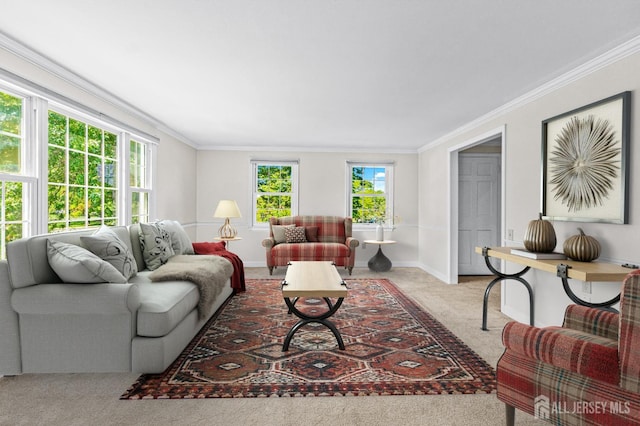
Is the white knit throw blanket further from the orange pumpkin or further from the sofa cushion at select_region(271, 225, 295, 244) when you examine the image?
the orange pumpkin

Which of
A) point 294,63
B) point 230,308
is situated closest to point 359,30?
point 294,63

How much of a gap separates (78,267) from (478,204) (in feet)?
19.3

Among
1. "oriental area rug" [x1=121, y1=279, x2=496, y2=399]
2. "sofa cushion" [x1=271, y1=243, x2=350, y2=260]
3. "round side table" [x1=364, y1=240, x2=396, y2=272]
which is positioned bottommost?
"oriental area rug" [x1=121, y1=279, x2=496, y2=399]

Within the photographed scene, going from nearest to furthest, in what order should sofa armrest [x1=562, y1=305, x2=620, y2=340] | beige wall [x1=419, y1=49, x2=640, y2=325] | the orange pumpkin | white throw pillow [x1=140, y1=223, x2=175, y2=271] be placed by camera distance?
sofa armrest [x1=562, y1=305, x2=620, y2=340] < beige wall [x1=419, y1=49, x2=640, y2=325] < the orange pumpkin < white throw pillow [x1=140, y1=223, x2=175, y2=271]

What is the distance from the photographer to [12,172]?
2871 mm

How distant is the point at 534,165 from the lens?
359 cm

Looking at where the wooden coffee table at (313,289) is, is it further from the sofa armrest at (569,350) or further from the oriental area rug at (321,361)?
the sofa armrest at (569,350)

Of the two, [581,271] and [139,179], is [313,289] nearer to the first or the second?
[581,271]

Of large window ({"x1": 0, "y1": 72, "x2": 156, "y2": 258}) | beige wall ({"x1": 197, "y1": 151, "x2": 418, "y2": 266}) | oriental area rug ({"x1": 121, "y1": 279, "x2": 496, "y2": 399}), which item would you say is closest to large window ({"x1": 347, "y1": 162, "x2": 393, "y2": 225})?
beige wall ({"x1": 197, "y1": 151, "x2": 418, "y2": 266})

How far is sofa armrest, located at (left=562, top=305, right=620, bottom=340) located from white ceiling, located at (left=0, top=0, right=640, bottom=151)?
171 centimetres

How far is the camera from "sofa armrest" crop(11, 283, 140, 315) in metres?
2.38

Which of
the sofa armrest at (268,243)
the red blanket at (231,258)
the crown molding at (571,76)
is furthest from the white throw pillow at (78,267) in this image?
the crown molding at (571,76)

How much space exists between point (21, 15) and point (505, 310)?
4.87 m

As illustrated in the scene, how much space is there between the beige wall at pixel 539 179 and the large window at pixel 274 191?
3.07 m
